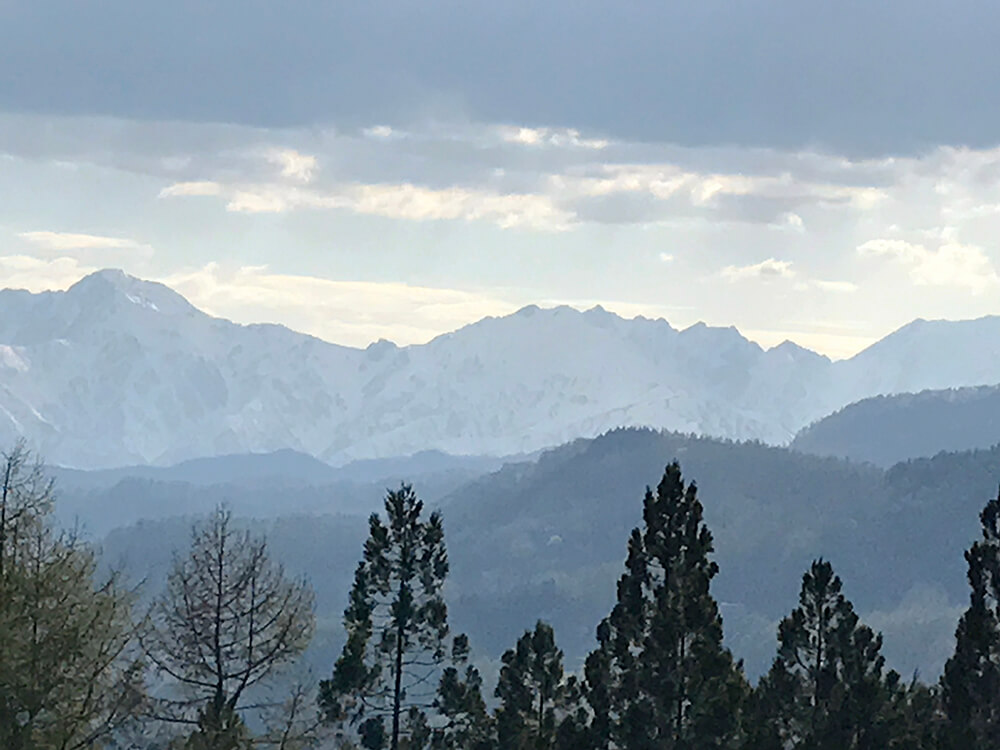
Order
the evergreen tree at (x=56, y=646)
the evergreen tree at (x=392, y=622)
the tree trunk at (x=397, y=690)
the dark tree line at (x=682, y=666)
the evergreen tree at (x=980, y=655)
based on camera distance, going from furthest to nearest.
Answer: the evergreen tree at (x=392, y=622), the dark tree line at (x=682, y=666), the evergreen tree at (x=980, y=655), the tree trunk at (x=397, y=690), the evergreen tree at (x=56, y=646)

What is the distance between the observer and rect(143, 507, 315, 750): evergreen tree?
1857 inches

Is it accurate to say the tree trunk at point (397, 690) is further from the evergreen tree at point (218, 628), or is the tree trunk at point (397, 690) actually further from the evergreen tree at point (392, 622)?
the evergreen tree at point (218, 628)

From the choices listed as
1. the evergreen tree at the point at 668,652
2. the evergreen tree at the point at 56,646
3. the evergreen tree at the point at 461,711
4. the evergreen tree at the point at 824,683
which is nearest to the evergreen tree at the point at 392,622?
the evergreen tree at the point at 461,711

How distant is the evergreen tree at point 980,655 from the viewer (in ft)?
181

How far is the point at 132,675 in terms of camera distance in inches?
1523

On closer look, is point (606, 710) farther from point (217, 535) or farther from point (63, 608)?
point (63, 608)

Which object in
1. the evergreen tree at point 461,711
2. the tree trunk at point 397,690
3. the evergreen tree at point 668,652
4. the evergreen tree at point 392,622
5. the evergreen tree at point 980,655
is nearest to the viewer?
the tree trunk at point 397,690

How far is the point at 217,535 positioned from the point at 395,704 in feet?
30.4

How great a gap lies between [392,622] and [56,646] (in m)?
23.6

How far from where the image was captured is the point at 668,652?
191ft

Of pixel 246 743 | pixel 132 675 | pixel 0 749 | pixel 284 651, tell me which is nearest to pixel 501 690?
pixel 284 651

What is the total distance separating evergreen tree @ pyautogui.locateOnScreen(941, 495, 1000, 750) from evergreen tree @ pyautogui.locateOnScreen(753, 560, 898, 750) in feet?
8.43

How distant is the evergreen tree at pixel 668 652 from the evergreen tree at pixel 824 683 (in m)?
1.45

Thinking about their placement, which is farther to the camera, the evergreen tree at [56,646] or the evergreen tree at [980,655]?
the evergreen tree at [980,655]
